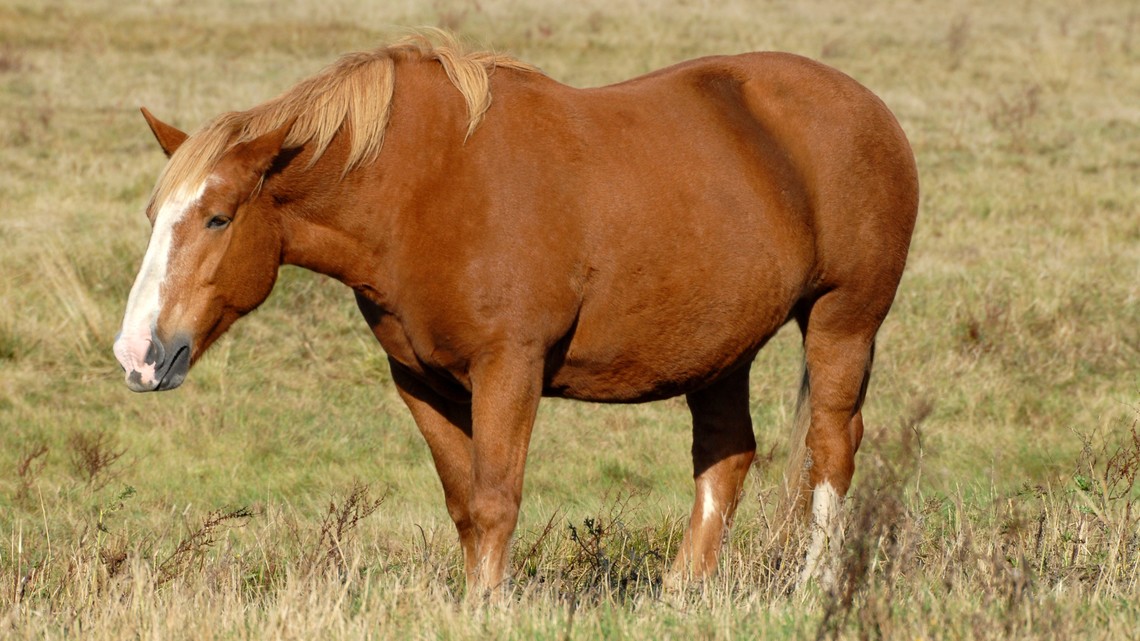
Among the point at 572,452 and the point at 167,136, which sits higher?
the point at 167,136

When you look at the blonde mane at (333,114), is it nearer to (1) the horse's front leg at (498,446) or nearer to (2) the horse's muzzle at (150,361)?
(2) the horse's muzzle at (150,361)

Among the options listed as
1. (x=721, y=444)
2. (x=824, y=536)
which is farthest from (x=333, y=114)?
(x=824, y=536)

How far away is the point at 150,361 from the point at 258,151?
0.67m

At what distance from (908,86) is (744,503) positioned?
13387 mm

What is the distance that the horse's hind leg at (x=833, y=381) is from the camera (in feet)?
16.6

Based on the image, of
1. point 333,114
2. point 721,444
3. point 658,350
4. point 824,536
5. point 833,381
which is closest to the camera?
point 333,114

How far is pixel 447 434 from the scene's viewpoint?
4.53 meters

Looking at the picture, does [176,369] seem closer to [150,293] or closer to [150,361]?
[150,361]

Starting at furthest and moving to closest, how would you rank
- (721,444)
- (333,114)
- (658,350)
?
(721,444) → (658,350) → (333,114)

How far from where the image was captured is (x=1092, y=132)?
14680 millimetres

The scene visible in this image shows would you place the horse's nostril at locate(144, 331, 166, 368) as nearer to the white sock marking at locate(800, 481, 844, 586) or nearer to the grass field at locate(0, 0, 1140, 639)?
the grass field at locate(0, 0, 1140, 639)

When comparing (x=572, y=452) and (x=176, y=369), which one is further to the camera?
(x=572, y=452)

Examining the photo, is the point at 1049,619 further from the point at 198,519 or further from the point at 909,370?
the point at 909,370

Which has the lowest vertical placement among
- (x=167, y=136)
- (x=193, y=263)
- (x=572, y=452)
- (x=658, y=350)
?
(x=572, y=452)
